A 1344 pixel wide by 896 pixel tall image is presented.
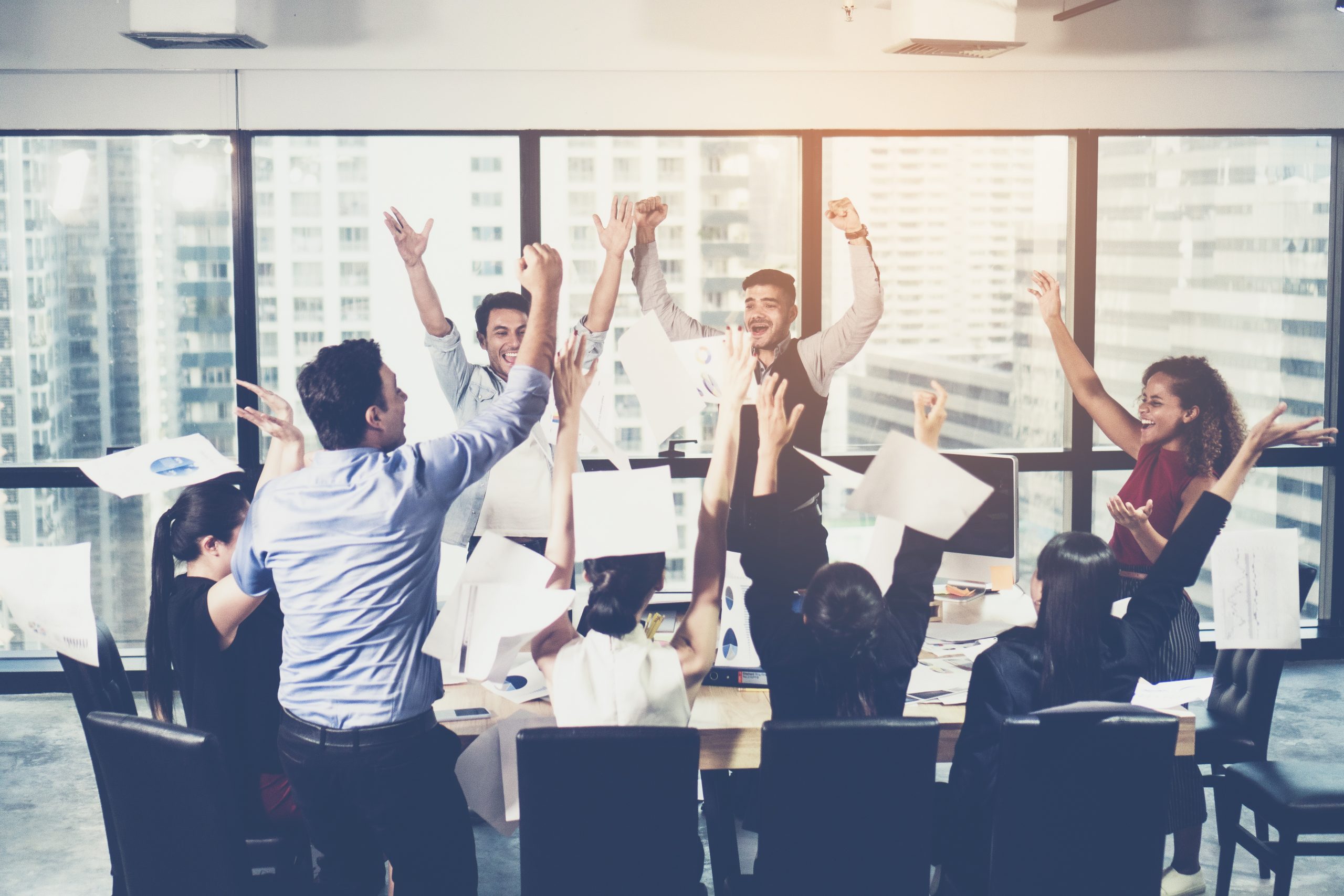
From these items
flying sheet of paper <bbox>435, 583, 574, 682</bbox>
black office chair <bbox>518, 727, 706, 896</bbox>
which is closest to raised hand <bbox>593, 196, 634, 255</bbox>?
flying sheet of paper <bbox>435, 583, 574, 682</bbox>

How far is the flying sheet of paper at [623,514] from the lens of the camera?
2.08 metres

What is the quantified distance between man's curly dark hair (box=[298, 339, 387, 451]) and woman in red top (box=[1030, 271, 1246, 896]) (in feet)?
5.95

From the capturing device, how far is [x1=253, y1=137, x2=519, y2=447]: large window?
4.53m

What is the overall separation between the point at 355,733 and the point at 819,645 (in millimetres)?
867

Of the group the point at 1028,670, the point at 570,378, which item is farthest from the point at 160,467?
the point at 1028,670

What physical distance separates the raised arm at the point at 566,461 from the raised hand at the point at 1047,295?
5.44 ft

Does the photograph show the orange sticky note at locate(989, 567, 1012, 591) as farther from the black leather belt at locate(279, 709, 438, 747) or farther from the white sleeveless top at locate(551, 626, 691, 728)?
the black leather belt at locate(279, 709, 438, 747)

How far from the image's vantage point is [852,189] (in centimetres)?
467

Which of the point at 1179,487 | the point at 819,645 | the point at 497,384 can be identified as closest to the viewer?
the point at 819,645

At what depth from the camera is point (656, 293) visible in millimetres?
3809

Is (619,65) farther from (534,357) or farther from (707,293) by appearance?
(534,357)

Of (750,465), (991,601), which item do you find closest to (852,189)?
(750,465)

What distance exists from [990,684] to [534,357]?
1087 millimetres

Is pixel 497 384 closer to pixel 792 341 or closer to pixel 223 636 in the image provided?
pixel 792 341
